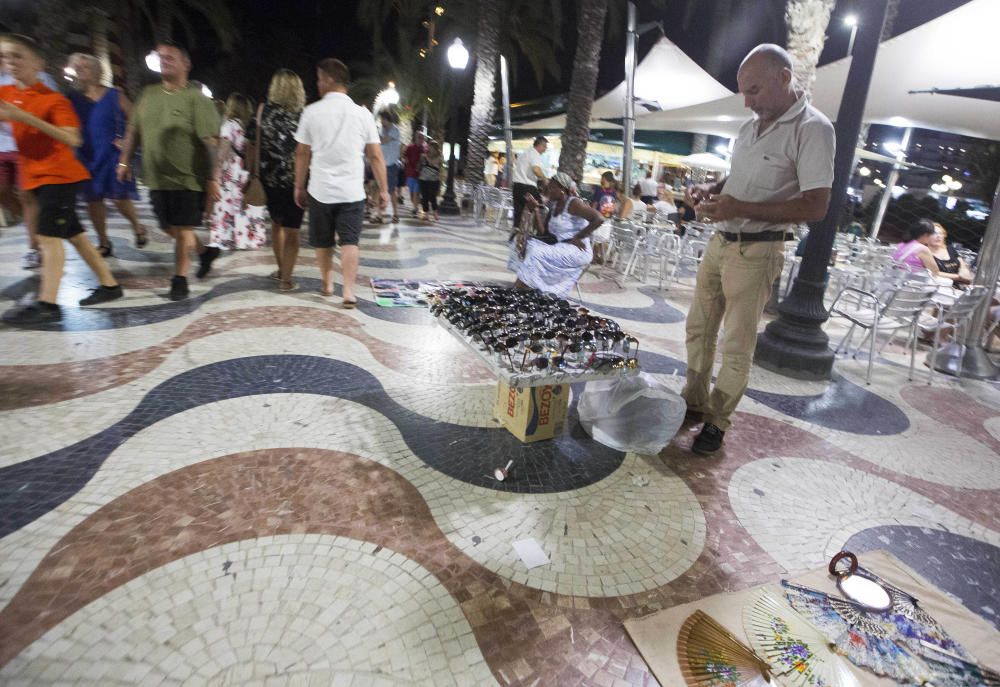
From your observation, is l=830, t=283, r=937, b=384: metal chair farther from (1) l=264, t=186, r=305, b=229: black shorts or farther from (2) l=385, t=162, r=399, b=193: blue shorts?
(2) l=385, t=162, r=399, b=193: blue shorts

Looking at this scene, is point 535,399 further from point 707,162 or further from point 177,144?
point 707,162

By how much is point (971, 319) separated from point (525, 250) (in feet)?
16.0

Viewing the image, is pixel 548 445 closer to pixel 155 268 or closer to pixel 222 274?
pixel 222 274

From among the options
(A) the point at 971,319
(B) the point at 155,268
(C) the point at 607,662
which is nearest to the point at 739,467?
(C) the point at 607,662

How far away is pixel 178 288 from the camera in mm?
4367

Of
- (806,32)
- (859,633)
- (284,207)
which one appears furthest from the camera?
(806,32)

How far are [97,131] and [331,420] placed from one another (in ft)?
13.9

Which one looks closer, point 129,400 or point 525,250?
point 129,400

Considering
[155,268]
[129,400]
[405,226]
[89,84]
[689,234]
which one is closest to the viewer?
[129,400]

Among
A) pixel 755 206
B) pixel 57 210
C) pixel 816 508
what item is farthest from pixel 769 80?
pixel 57 210

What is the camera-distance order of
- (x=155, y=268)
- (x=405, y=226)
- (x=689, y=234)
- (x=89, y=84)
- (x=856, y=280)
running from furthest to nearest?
(x=405, y=226), (x=689, y=234), (x=856, y=280), (x=155, y=268), (x=89, y=84)

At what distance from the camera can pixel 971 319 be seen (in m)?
5.41

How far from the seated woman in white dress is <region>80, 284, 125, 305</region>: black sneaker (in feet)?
11.1

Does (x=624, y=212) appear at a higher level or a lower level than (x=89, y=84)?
lower
